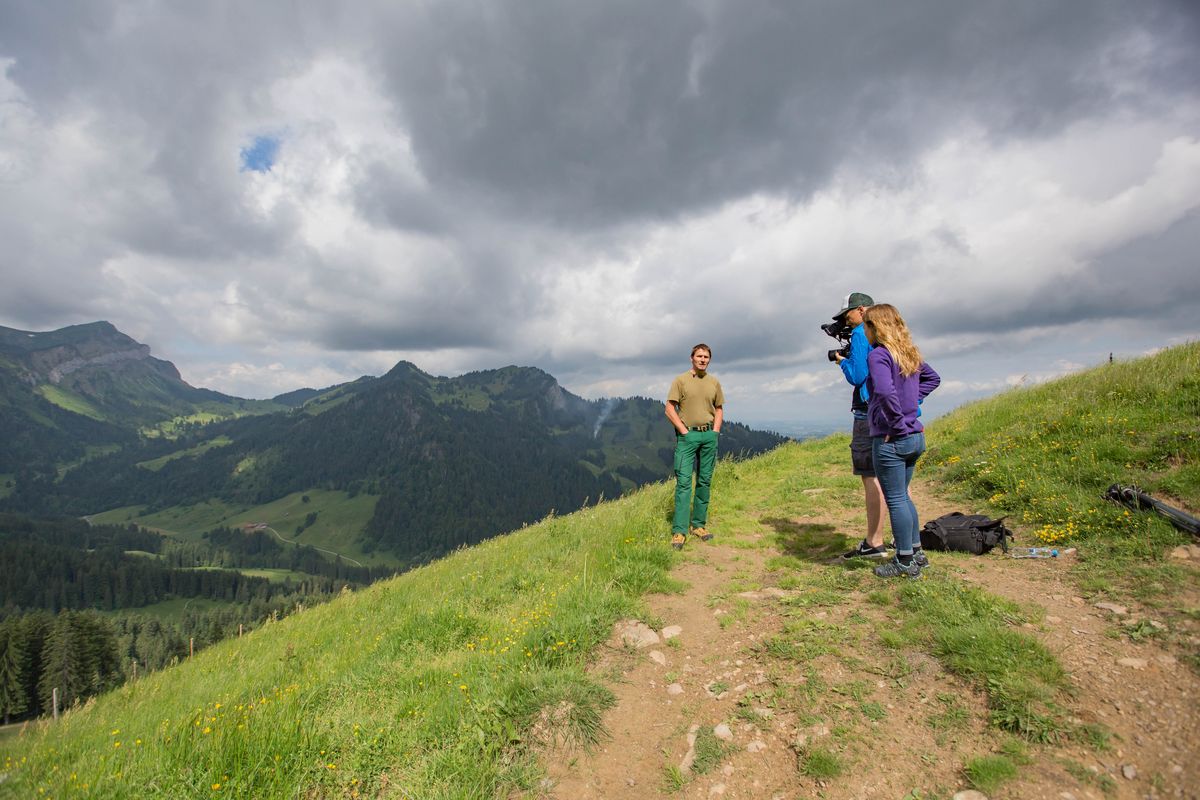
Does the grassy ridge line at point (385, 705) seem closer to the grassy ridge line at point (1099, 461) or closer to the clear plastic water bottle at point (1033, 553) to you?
Result: the clear plastic water bottle at point (1033, 553)

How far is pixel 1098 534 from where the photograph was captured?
647 centimetres

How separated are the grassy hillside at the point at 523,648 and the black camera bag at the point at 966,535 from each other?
621mm

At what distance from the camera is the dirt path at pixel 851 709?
10.6 ft

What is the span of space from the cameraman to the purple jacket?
2.11 feet

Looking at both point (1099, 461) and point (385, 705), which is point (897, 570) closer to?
point (1099, 461)

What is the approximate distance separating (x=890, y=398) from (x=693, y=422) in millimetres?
3344

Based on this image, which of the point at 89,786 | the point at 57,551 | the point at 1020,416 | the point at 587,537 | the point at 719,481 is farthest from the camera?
the point at 57,551

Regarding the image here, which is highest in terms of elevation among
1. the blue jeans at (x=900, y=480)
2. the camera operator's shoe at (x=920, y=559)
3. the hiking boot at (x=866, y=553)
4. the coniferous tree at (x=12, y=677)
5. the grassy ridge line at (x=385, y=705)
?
the blue jeans at (x=900, y=480)

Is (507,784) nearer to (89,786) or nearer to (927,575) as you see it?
(89,786)

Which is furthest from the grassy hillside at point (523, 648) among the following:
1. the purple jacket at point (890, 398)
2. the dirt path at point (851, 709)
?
the purple jacket at point (890, 398)

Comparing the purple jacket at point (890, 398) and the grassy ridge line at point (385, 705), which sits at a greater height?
the purple jacket at point (890, 398)

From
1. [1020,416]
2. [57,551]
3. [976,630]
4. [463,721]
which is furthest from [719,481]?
[57,551]

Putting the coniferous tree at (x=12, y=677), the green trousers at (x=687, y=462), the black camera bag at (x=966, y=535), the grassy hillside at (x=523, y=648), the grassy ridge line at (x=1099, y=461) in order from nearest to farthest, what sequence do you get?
1. the grassy hillside at (x=523, y=648)
2. the grassy ridge line at (x=1099, y=461)
3. the black camera bag at (x=966, y=535)
4. the green trousers at (x=687, y=462)
5. the coniferous tree at (x=12, y=677)

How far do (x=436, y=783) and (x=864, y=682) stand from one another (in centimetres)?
378
